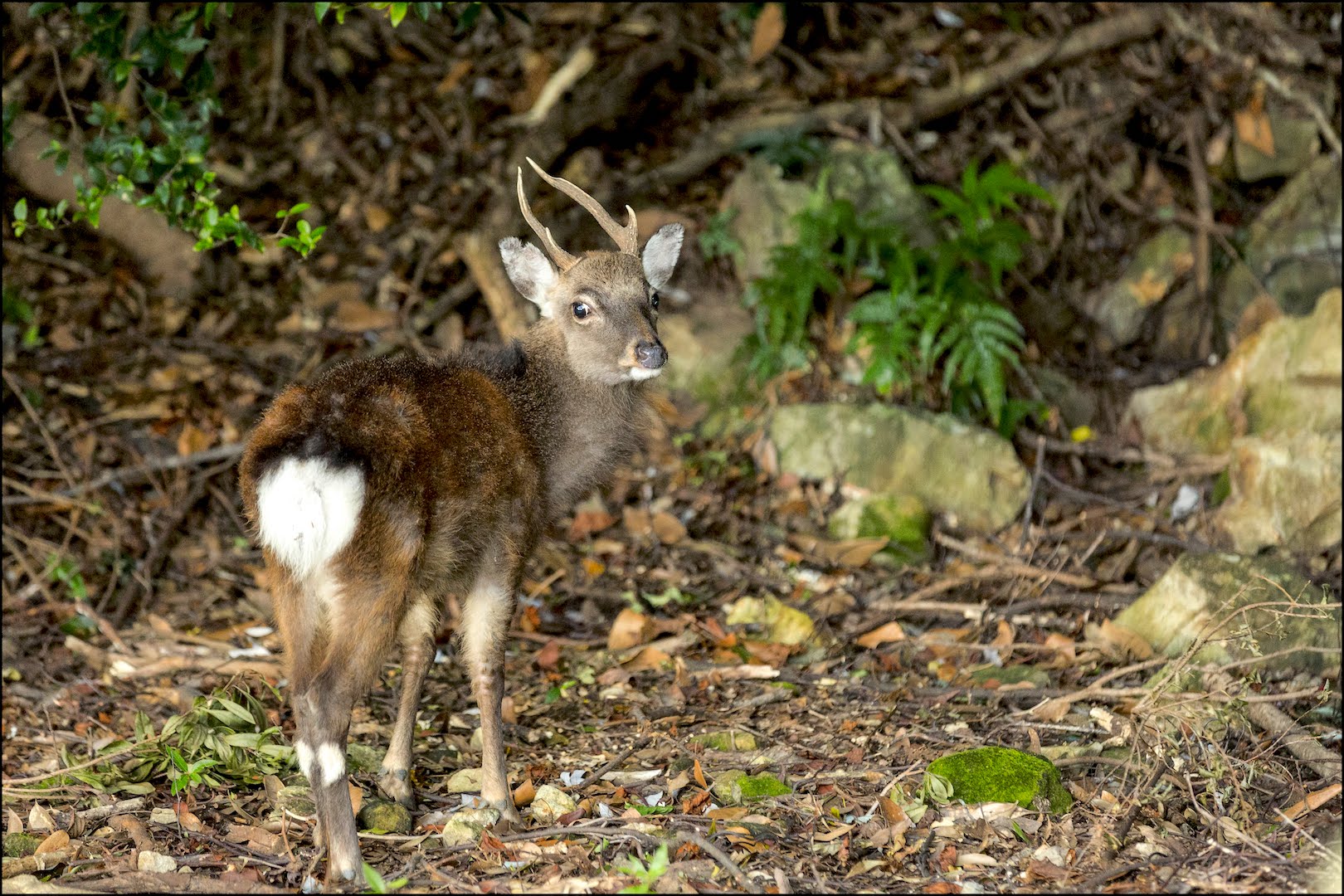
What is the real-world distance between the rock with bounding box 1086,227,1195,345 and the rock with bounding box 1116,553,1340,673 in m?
3.08

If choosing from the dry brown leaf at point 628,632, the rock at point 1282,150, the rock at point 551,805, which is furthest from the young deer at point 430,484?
the rock at point 1282,150

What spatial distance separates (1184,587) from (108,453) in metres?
5.30

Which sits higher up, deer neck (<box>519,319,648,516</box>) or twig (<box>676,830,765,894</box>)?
deer neck (<box>519,319,648,516</box>)

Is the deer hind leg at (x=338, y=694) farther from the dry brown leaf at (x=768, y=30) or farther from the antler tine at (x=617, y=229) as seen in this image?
the dry brown leaf at (x=768, y=30)

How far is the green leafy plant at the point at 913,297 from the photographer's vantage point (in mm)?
7234

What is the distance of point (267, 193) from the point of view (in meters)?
8.57

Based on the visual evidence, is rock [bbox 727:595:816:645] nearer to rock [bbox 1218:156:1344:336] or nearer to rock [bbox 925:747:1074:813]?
rock [bbox 925:747:1074:813]

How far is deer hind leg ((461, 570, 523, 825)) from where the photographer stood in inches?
182

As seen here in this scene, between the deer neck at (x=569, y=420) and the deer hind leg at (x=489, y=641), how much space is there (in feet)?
1.60

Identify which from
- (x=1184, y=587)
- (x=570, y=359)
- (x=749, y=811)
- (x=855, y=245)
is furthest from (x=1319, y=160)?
(x=749, y=811)

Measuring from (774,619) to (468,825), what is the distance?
2165 mm

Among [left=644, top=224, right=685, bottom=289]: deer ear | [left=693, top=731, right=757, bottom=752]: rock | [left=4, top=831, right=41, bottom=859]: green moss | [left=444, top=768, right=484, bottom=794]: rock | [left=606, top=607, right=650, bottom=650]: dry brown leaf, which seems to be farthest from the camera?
[left=606, top=607, right=650, bottom=650]: dry brown leaf

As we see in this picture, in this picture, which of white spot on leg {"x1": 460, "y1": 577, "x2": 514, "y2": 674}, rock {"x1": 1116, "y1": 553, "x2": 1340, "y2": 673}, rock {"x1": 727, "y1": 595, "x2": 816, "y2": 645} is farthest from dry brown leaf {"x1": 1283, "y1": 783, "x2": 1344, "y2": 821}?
white spot on leg {"x1": 460, "y1": 577, "x2": 514, "y2": 674}

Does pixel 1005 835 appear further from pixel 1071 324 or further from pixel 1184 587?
pixel 1071 324
